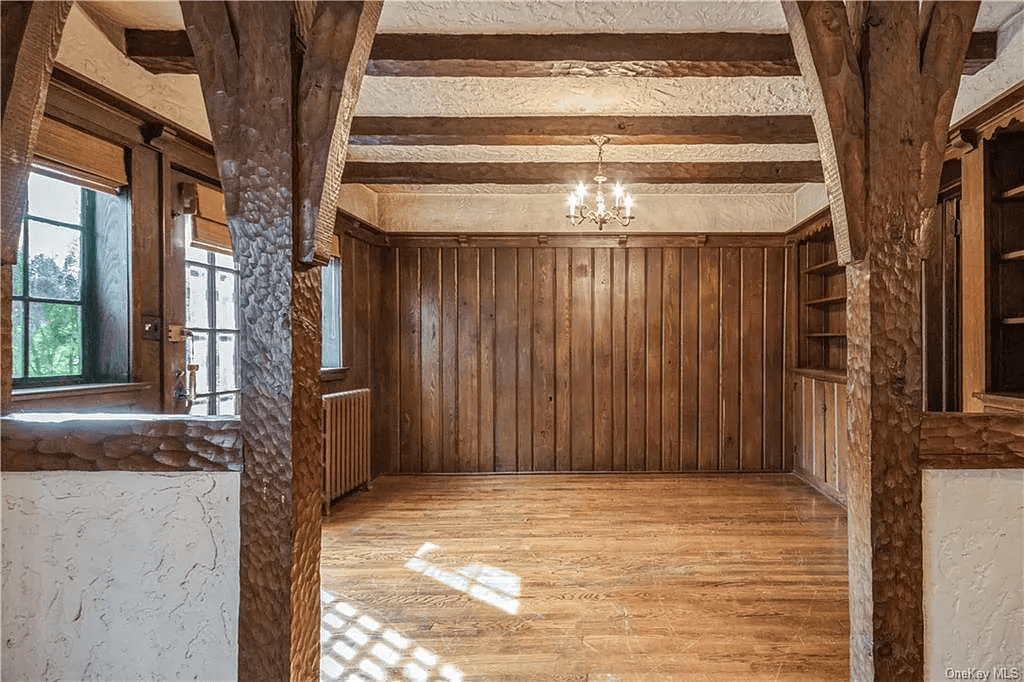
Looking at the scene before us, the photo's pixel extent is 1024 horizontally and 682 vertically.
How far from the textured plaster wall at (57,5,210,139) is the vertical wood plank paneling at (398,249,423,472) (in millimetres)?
2553

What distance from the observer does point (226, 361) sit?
3668 mm

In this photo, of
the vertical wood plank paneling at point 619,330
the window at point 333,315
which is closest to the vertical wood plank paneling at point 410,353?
the window at point 333,315

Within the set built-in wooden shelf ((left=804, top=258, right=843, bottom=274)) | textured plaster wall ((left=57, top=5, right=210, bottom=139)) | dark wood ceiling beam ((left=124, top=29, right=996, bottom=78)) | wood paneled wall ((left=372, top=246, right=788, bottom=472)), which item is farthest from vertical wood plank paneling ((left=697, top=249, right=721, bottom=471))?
textured plaster wall ((left=57, top=5, right=210, bottom=139))

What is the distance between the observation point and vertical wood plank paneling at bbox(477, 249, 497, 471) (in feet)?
18.6

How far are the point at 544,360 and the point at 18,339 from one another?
4.01 metres

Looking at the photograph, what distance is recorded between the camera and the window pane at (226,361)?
141 inches

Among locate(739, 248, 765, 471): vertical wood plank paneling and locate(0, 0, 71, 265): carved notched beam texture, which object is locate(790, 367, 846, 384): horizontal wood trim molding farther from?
locate(0, 0, 71, 265): carved notched beam texture

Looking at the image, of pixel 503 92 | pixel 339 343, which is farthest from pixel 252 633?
pixel 339 343

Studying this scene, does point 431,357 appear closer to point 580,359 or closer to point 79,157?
point 580,359

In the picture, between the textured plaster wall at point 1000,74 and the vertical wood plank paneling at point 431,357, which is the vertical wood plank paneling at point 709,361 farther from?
the textured plaster wall at point 1000,74

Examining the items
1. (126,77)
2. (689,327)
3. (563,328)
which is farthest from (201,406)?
(689,327)

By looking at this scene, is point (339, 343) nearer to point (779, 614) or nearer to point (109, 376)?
point (109, 376)

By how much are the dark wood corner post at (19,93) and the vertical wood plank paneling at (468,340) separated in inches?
164

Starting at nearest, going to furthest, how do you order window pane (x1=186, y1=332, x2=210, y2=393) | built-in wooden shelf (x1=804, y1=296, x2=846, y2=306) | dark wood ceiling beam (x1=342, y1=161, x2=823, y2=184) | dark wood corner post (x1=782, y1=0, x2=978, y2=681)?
dark wood corner post (x1=782, y1=0, x2=978, y2=681), window pane (x1=186, y1=332, x2=210, y2=393), dark wood ceiling beam (x1=342, y1=161, x2=823, y2=184), built-in wooden shelf (x1=804, y1=296, x2=846, y2=306)
